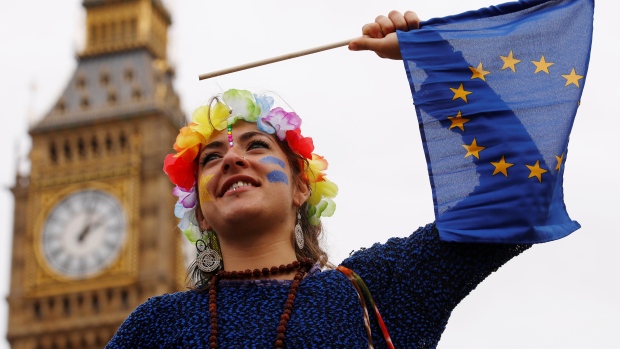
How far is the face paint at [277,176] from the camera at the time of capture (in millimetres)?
4730

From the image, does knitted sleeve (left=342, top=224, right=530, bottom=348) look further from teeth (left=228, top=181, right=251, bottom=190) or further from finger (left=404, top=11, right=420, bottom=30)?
finger (left=404, top=11, right=420, bottom=30)

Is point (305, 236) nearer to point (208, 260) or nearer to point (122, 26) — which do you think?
point (208, 260)

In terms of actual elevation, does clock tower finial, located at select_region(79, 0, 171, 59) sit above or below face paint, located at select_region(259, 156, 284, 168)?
above

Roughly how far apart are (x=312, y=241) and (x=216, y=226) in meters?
0.51

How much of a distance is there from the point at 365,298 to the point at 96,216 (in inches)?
1341

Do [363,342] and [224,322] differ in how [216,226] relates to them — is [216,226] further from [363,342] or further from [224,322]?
[363,342]

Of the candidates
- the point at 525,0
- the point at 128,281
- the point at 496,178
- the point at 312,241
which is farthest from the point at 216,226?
the point at 128,281

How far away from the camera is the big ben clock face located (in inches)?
1480

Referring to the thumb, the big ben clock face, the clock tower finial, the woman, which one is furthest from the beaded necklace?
the clock tower finial

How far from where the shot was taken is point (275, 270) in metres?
4.66

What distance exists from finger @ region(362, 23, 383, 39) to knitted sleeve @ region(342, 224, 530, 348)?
2.47ft

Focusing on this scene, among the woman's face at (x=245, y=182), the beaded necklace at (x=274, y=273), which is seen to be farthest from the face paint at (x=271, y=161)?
the beaded necklace at (x=274, y=273)

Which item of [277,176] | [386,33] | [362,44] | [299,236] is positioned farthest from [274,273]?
[386,33]

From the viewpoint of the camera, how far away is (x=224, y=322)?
4.49m
